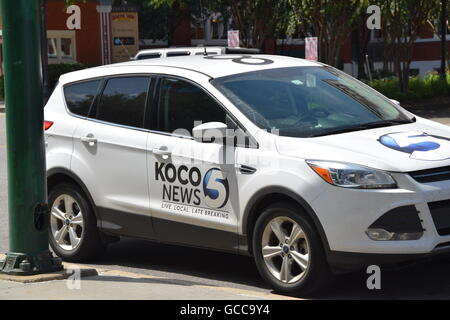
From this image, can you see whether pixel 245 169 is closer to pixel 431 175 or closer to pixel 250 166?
pixel 250 166

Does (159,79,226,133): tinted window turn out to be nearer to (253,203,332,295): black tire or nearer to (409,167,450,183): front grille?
(253,203,332,295): black tire

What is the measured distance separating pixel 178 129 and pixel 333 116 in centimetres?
126

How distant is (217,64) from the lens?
320 inches

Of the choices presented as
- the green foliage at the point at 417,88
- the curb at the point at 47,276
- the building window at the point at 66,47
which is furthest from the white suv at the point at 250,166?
the building window at the point at 66,47

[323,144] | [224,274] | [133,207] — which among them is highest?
[323,144]

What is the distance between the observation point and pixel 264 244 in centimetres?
712

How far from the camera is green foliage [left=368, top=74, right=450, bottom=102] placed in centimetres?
3150

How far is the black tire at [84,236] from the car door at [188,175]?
0.77 meters

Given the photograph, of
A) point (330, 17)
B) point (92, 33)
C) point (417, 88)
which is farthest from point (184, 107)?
point (92, 33)

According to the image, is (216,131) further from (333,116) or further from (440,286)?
(440,286)

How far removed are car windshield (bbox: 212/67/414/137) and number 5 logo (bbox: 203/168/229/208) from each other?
501mm

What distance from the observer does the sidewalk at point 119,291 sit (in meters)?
6.50

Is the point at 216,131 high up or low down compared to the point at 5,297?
up
